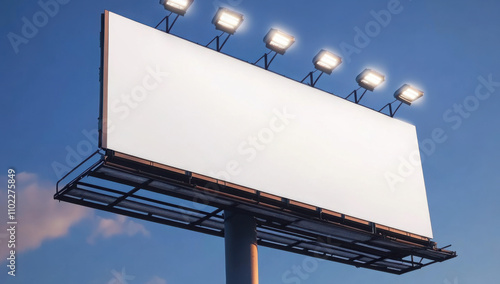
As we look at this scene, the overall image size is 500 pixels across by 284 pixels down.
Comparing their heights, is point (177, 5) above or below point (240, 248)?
above

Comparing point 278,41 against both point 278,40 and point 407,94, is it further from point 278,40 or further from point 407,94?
point 407,94

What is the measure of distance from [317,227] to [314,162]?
88.6 inches

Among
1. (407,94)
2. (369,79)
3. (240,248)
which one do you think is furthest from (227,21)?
(407,94)

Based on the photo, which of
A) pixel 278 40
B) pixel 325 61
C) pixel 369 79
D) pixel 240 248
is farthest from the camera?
pixel 369 79

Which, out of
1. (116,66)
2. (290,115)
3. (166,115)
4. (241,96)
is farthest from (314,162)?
(116,66)

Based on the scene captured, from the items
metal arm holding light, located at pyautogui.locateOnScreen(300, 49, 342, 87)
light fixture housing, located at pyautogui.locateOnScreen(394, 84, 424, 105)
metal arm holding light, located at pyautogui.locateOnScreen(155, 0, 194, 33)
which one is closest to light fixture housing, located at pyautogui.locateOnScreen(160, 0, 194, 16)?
metal arm holding light, located at pyautogui.locateOnScreen(155, 0, 194, 33)

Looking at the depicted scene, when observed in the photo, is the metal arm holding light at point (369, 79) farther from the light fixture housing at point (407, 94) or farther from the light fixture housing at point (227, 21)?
the light fixture housing at point (227, 21)

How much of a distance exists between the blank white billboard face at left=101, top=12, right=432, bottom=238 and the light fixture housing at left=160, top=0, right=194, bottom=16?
34.4 inches

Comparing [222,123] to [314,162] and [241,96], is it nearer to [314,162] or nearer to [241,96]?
[241,96]

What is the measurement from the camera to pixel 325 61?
85.3 feet

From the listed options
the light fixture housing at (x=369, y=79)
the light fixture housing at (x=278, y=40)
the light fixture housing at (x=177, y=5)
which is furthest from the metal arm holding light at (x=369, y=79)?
the light fixture housing at (x=177, y=5)

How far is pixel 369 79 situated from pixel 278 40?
4.39 metres

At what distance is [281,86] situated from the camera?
81.5 feet

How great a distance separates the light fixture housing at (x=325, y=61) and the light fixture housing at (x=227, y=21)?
3709 millimetres
